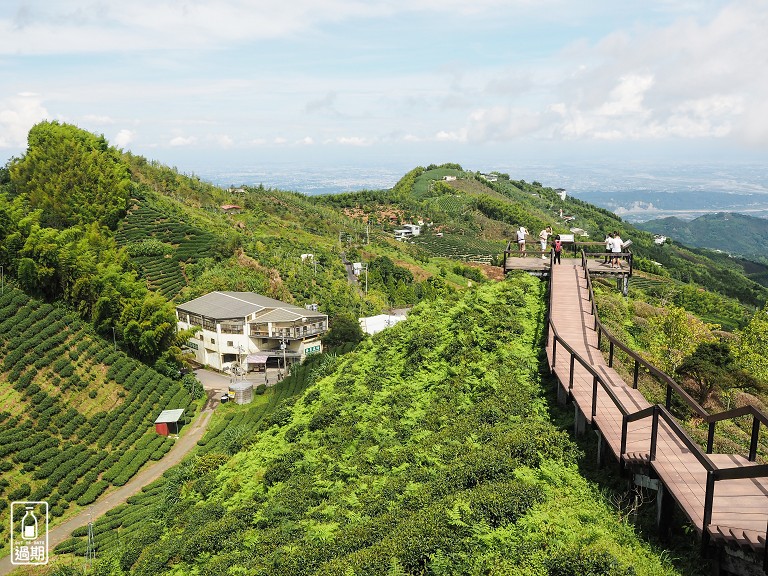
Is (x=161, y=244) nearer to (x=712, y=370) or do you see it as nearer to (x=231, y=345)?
(x=231, y=345)

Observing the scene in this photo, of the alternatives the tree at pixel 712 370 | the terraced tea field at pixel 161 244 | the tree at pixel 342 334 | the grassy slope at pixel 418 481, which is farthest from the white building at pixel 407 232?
the tree at pixel 712 370

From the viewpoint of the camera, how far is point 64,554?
2012cm

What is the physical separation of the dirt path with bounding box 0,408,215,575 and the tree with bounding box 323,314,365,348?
12257mm

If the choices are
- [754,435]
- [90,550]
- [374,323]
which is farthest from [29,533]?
[374,323]

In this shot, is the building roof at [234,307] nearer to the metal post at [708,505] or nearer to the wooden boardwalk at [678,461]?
the wooden boardwalk at [678,461]

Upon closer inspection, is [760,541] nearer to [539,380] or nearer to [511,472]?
[511,472]

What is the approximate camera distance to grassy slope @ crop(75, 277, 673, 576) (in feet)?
22.1

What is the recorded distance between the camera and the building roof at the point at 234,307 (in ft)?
145

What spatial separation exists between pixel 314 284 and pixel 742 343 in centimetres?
4309

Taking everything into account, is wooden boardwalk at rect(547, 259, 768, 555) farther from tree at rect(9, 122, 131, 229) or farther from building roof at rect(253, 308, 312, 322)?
tree at rect(9, 122, 131, 229)

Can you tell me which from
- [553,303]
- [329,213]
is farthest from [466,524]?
[329,213]

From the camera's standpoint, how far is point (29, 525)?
22531 millimetres

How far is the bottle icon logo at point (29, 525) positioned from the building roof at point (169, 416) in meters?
8.57

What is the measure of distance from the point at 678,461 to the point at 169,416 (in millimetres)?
29806
